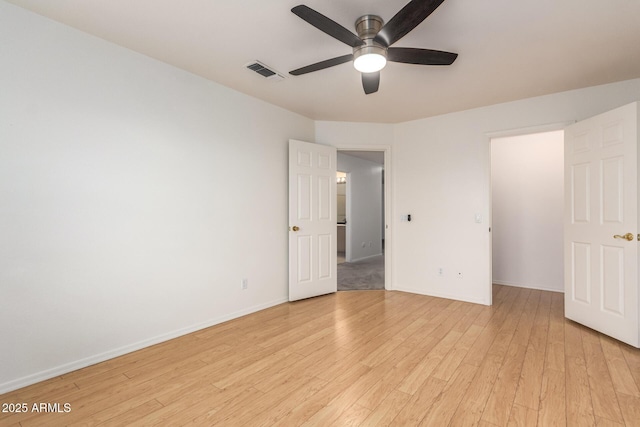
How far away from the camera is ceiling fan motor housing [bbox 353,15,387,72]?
1967 millimetres

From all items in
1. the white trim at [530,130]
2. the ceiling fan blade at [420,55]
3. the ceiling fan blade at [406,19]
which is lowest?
the white trim at [530,130]

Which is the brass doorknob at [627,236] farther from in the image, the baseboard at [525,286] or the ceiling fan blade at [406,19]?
the ceiling fan blade at [406,19]

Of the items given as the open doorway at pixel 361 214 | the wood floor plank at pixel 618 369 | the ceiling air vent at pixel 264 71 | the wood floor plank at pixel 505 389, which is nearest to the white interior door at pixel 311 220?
the ceiling air vent at pixel 264 71

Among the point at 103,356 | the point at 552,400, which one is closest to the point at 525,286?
the point at 552,400

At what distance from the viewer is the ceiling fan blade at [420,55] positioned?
2.00 metres

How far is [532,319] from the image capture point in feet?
10.6

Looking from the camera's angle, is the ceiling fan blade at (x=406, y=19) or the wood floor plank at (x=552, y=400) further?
the wood floor plank at (x=552, y=400)

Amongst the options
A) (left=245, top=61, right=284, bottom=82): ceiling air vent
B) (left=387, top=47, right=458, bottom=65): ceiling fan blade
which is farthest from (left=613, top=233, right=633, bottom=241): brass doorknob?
(left=245, top=61, right=284, bottom=82): ceiling air vent

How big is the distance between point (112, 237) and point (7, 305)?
2.35 feet

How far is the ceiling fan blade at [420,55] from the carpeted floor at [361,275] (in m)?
3.31

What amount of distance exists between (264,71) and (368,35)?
1.17m

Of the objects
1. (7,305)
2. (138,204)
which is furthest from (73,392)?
(138,204)

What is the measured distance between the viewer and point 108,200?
7.86 ft

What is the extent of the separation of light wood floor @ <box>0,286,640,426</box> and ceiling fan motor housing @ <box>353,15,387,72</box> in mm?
2241
